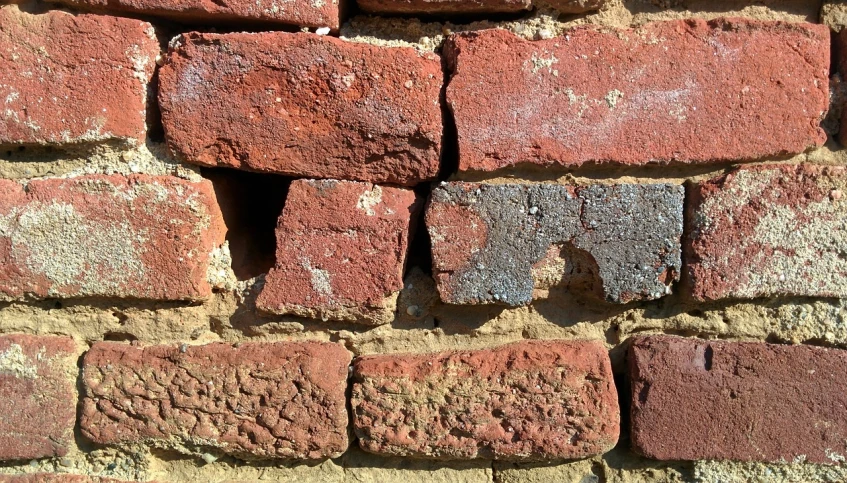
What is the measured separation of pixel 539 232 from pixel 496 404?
0.26 metres

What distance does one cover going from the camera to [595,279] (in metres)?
0.85

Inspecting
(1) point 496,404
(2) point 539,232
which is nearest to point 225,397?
(1) point 496,404

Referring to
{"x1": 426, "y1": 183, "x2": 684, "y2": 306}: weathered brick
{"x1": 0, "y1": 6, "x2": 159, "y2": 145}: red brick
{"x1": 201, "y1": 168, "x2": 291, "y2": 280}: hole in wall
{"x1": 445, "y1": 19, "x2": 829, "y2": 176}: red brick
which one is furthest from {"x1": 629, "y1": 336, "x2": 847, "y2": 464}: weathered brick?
{"x1": 0, "y1": 6, "x2": 159, "y2": 145}: red brick

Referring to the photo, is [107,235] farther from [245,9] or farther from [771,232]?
[771,232]

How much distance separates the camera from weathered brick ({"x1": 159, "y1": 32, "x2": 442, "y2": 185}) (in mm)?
814

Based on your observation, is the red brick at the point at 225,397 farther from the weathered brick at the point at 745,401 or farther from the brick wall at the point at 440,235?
the weathered brick at the point at 745,401

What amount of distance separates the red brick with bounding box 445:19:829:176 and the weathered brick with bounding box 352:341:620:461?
30 cm

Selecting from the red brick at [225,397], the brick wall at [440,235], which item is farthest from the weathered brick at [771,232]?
the red brick at [225,397]

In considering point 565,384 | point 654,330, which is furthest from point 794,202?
point 565,384

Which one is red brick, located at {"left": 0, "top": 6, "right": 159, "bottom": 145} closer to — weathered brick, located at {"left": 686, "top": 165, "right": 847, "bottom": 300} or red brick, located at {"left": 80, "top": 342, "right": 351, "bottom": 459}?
red brick, located at {"left": 80, "top": 342, "right": 351, "bottom": 459}

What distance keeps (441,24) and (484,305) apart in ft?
1.42

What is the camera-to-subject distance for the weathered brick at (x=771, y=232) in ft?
2.67

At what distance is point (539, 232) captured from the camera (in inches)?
32.4

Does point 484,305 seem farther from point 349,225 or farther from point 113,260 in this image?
point 113,260
